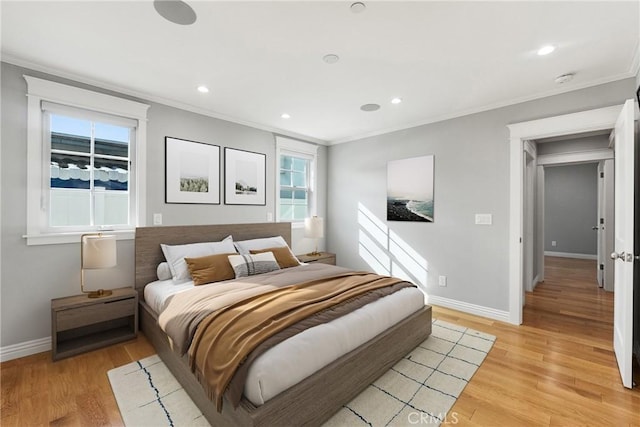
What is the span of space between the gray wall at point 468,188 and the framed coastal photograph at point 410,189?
0.09m

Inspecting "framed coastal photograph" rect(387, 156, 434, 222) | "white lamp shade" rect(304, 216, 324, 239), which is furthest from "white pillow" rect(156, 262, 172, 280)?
"framed coastal photograph" rect(387, 156, 434, 222)

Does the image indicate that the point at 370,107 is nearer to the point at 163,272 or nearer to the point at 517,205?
the point at 517,205

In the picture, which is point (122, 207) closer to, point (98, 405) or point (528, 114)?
point (98, 405)

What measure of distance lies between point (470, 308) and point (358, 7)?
11.5 ft

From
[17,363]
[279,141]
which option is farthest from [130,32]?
[17,363]

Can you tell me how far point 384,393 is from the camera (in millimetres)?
2031

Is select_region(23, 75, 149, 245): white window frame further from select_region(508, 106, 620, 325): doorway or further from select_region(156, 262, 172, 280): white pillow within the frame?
select_region(508, 106, 620, 325): doorway

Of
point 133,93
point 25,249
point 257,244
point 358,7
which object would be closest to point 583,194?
point 257,244

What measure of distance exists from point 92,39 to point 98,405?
8.56ft

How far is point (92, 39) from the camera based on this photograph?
2145 mm

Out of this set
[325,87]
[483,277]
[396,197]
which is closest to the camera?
[325,87]

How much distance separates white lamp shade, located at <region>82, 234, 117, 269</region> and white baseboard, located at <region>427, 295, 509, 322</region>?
379cm

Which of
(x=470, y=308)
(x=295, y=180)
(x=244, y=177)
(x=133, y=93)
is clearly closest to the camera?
(x=133, y=93)

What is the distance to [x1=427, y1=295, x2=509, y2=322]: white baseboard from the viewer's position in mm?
3361
